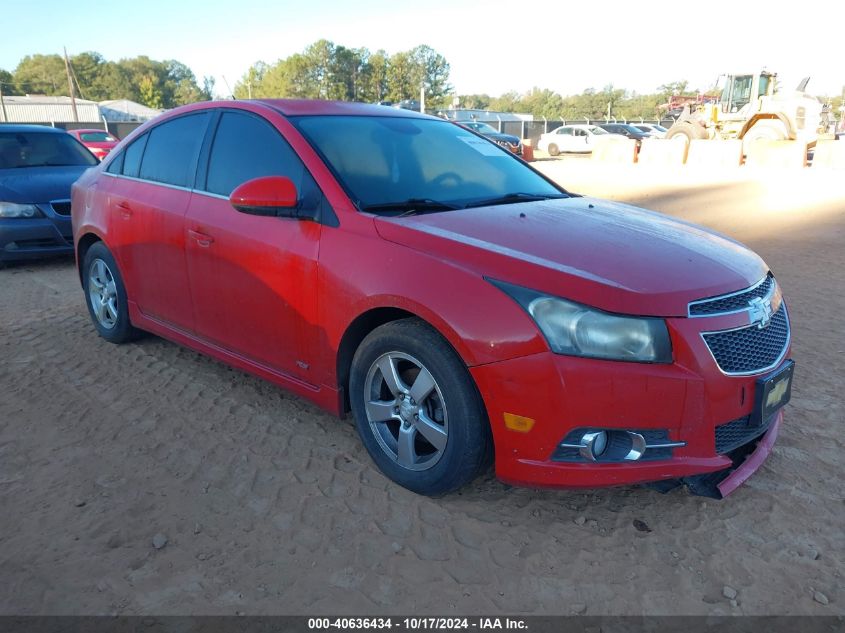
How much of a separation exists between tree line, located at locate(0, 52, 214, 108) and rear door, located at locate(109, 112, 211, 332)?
11426 cm

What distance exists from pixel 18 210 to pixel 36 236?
334 mm

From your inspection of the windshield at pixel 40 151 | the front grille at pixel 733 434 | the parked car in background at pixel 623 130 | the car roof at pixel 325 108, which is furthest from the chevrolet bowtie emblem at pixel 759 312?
the parked car in background at pixel 623 130

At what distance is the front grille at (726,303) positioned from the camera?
248 centimetres

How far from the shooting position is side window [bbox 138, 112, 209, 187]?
3.90 m

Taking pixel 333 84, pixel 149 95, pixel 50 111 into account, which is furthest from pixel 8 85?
pixel 333 84

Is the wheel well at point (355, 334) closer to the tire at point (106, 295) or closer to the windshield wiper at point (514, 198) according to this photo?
the windshield wiper at point (514, 198)

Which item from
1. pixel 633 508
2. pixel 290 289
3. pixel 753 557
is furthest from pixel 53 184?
pixel 753 557

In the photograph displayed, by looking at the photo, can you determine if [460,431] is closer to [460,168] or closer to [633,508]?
[633,508]

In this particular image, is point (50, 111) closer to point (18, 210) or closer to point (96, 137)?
point (96, 137)

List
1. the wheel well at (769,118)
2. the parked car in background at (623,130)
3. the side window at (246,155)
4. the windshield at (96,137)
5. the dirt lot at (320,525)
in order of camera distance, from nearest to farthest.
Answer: the dirt lot at (320,525) → the side window at (246,155) → the windshield at (96,137) → the wheel well at (769,118) → the parked car in background at (623,130)

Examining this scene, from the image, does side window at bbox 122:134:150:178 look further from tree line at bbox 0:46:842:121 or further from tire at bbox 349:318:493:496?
tree line at bbox 0:46:842:121

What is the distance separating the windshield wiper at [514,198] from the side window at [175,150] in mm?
1724

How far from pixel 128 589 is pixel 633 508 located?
2.02 m

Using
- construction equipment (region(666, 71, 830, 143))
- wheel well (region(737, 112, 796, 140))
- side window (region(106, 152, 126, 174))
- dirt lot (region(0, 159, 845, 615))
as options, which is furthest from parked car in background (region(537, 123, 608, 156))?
side window (region(106, 152, 126, 174))
